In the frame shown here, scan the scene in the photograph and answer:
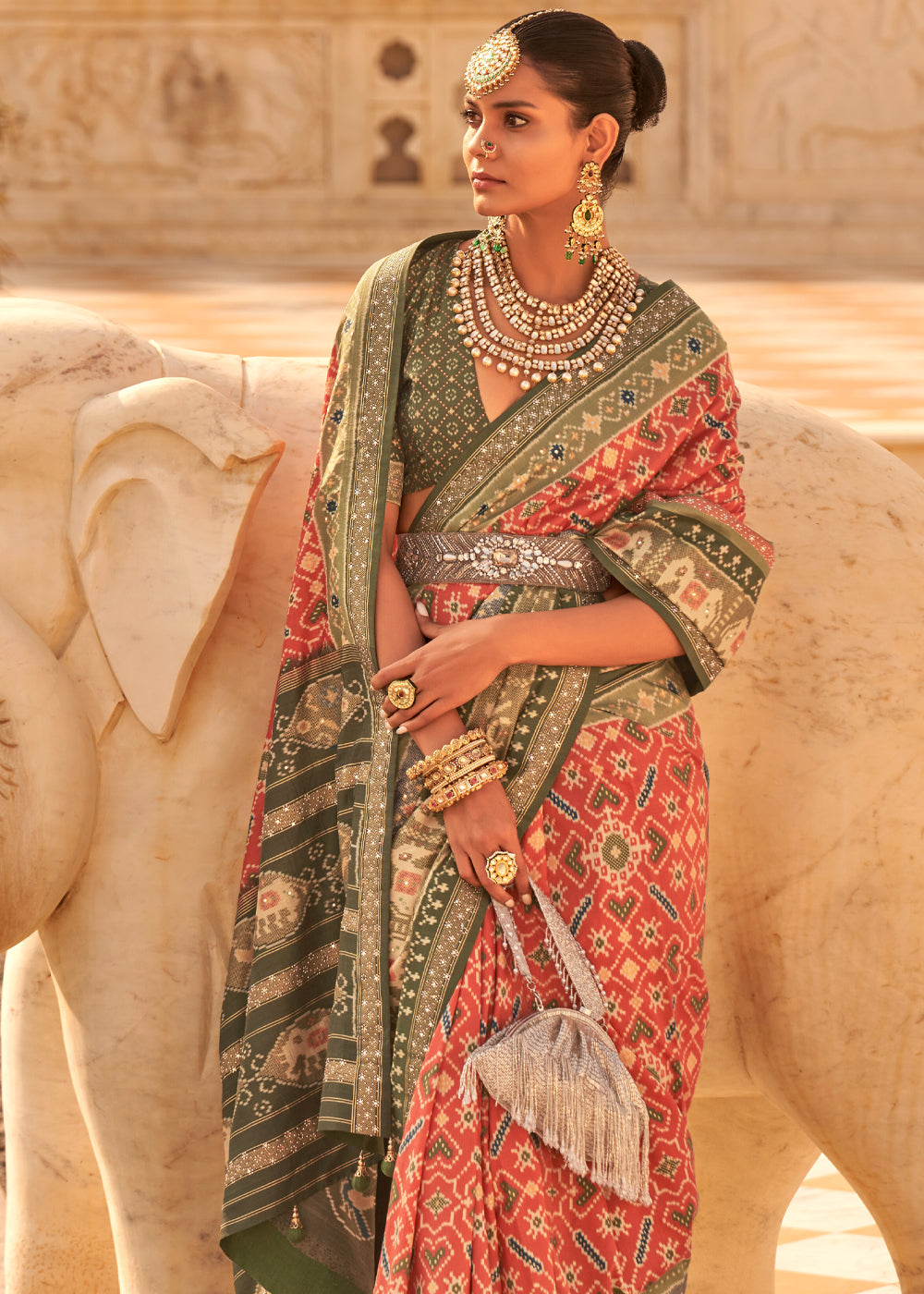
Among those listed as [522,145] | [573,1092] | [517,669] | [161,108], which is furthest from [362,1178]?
[161,108]

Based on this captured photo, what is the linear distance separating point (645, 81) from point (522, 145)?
14cm

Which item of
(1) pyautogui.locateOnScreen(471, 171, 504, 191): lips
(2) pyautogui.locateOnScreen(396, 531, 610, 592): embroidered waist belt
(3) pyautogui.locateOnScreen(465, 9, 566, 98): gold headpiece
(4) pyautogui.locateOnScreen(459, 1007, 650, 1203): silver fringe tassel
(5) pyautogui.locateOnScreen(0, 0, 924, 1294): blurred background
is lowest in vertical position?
(4) pyautogui.locateOnScreen(459, 1007, 650, 1203): silver fringe tassel

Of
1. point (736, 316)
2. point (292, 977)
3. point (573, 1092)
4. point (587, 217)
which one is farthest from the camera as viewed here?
point (736, 316)

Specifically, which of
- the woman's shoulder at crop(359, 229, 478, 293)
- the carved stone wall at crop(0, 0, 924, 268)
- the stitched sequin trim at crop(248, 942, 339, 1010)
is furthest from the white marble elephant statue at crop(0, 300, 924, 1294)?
the carved stone wall at crop(0, 0, 924, 268)

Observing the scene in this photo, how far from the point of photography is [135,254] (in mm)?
6914

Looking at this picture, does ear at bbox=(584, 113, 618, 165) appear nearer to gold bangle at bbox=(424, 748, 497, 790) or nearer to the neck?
the neck

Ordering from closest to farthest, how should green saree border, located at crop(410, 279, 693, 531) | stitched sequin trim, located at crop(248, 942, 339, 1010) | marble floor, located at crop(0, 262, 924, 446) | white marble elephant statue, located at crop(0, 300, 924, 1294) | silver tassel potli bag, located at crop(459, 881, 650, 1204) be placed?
silver tassel potli bag, located at crop(459, 881, 650, 1204) < green saree border, located at crop(410, 279, 693, 531) < stitched sequin trim, located at crop(248, 942, 339, 1010) < white marble elephant statue, located at crop(0, 300, 924, 1294) < marble floor, located at crop(0, 262, 924, 446)

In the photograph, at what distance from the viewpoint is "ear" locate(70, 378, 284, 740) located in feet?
5.23

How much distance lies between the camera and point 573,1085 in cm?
129

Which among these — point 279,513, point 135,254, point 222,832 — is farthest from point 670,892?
point 135,254

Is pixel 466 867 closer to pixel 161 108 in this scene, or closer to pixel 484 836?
pixel 484 836

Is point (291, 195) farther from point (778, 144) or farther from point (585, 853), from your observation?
point (585, 853)

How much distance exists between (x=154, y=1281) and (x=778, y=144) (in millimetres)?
6456

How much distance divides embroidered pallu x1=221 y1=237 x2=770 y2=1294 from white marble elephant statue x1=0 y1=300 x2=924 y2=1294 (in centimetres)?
18
